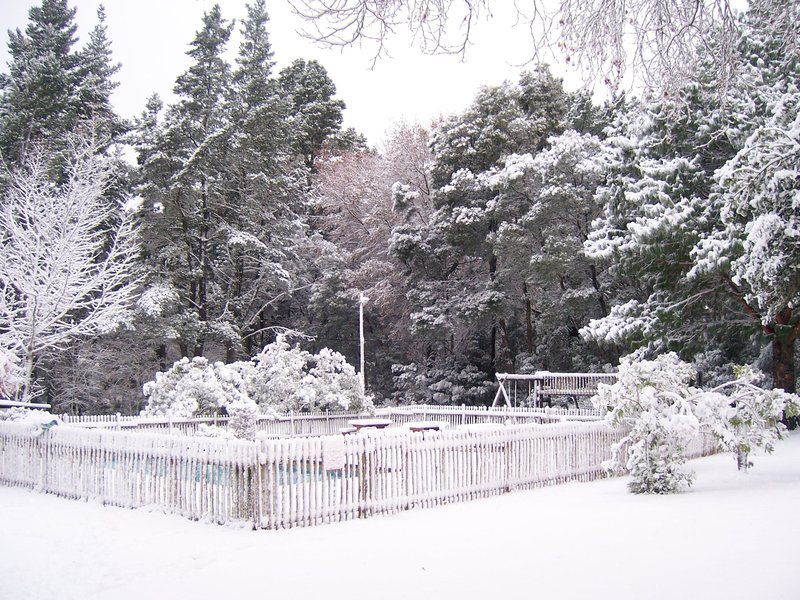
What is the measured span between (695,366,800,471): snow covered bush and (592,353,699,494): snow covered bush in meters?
0.34

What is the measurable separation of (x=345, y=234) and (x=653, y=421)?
30856 mm

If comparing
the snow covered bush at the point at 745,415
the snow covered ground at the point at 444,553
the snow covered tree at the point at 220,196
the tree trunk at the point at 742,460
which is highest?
the snow covered tree at the point at 220,196

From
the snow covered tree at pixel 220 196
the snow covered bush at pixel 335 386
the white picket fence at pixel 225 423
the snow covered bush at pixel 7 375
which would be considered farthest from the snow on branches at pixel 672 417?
the snow covered tree at pixel 220 196

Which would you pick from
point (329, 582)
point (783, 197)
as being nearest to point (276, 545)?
point (329, 582)

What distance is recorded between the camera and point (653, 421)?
1122cm

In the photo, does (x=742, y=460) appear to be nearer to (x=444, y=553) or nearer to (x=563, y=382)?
(x=444, y=553)

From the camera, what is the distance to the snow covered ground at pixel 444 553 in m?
6.17

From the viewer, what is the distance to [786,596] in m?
5.54

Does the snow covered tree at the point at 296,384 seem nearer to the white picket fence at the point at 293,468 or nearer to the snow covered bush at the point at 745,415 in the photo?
the white picket fence at the point at 293,468

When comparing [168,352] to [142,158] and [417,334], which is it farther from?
[417,334]

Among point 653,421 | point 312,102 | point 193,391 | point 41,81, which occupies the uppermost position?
point 312,102

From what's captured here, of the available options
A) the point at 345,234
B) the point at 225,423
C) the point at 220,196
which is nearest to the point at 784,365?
the point at 225,423

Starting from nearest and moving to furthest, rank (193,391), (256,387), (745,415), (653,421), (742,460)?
(653,421) < (745,415) < (742,460) < (193,391) < (256,387)

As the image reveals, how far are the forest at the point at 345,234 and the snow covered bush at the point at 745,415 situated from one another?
976cm
